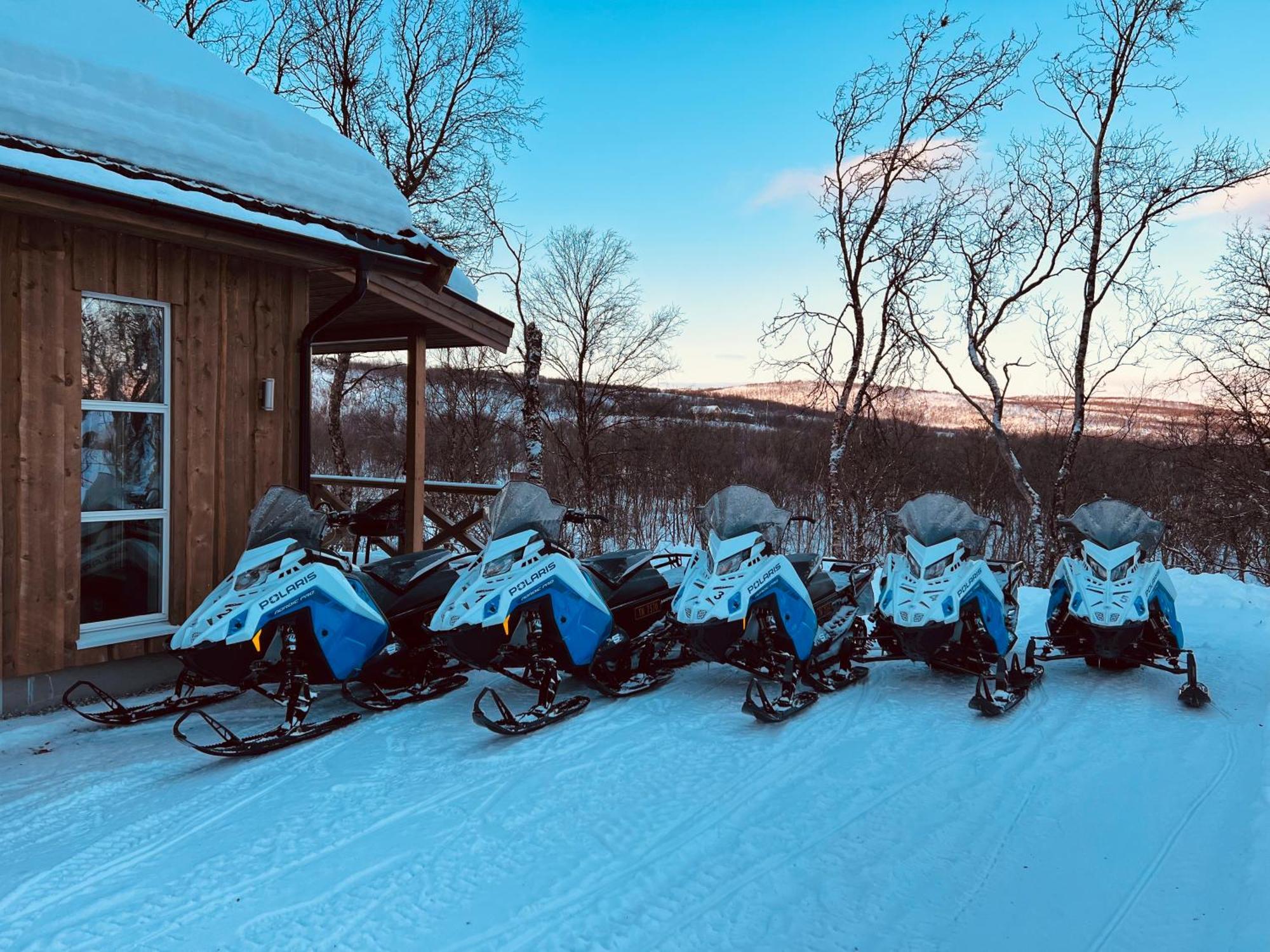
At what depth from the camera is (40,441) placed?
4.55 m

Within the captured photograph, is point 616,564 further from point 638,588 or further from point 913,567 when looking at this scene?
point 913,567

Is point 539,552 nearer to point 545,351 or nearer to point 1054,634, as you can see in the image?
point 1054,634

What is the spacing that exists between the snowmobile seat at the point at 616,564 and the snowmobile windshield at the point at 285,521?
1.71 metres

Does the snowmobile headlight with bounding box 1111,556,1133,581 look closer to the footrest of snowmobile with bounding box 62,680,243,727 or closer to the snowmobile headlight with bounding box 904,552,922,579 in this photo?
the snowmobile headlight with bounding box 904,552,922,579

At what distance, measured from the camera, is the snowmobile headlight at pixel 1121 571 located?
5.12 metres

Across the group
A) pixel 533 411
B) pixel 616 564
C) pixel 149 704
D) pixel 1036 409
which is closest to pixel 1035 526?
pixel 1036 409

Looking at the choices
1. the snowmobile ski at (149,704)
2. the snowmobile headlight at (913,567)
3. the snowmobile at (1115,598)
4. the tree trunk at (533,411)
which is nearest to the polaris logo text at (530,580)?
the snowmobile ski at (149,704)

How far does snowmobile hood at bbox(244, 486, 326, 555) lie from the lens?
4.28 metres

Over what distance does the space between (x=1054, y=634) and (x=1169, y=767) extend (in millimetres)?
1716

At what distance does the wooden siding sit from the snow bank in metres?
0.90

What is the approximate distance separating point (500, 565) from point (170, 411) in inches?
89.6

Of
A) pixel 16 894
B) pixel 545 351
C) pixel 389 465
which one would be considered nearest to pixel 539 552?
pixel 16 894

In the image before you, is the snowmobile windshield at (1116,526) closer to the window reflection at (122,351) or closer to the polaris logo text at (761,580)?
the polaris logo text at (761,580)

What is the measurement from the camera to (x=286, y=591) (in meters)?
4.08
